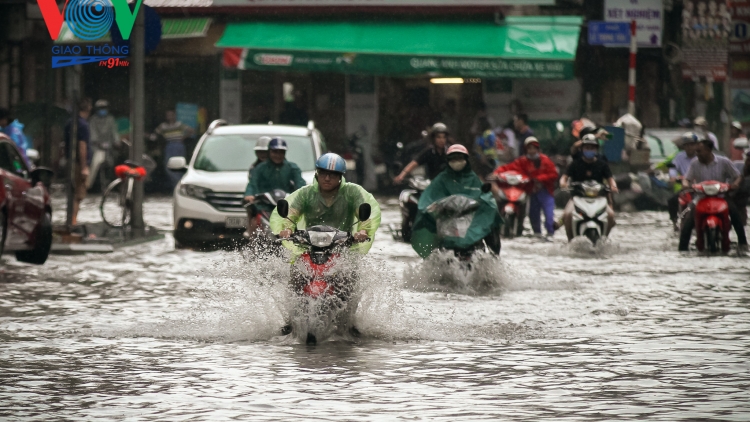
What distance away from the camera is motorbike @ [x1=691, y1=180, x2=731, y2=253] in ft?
60.8

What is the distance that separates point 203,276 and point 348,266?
→ 18.1ft

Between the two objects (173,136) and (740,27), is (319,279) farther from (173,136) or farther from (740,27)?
(740,27)

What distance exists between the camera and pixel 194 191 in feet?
63.5

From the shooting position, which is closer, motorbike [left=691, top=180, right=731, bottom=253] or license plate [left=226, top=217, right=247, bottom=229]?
motorbike [left=691, top=180, right=731, bottom=253]

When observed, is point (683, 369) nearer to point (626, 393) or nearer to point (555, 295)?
point (626, 393)

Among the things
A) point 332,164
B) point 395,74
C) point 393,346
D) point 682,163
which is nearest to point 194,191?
point 682,163

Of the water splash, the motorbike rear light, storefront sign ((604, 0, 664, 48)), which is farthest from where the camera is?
storefront sign ((604, 0, 664, 48))

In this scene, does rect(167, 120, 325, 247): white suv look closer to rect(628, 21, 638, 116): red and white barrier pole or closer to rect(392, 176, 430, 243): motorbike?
rect(392, 176, 430, 243): motorbike

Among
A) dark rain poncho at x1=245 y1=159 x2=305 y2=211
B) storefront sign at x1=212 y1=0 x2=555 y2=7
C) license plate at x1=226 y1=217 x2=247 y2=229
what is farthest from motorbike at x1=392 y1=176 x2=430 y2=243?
storefront sign at x1=212 y1=0 x2=555 y2=7

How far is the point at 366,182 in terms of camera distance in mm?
34969

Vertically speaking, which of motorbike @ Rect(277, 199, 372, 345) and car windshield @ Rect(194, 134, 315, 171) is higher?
car windshield @ Rect(194, 134, 315, 171)

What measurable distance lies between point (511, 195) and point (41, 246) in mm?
7813

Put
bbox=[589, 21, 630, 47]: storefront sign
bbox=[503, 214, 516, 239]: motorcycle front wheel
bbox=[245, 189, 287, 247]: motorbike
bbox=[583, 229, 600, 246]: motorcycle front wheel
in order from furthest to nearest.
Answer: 1. bbox=[589, 21, 630, 47]: storefront sign
2. bbox=[503, 214, 516, 239]: motorcycle front wheel
3. bbox=[583, 229, 600, 246]: motorcycle front wheel
4. bbox=[245, 189, 287, 247]: motorbike

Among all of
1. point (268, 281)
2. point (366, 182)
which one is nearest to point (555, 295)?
point (268, 281)
